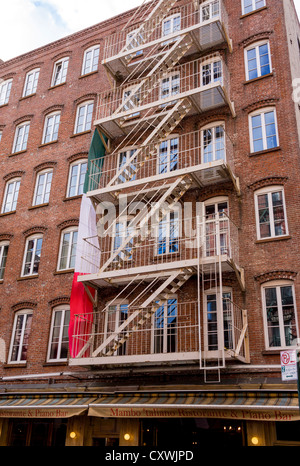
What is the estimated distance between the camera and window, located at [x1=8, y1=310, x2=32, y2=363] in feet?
58.9

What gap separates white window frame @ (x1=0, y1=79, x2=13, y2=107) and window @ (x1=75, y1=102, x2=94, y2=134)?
19.1 feet

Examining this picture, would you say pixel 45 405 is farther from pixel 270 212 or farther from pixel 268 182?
pixel 268 182

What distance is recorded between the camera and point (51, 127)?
22.3 m

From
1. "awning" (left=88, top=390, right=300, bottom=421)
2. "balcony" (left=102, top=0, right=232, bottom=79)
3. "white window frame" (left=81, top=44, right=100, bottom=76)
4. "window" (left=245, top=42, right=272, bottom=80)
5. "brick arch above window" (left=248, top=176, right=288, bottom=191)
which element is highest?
"white window frame" (left=81, top=44, right=100, bottom=76)

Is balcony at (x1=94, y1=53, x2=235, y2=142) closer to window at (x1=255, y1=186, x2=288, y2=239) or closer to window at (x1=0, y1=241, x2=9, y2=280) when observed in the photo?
window at (x1=255, y1=186, x2=288, y2=239)

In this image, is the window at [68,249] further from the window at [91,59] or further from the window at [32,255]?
the window at [91,59]

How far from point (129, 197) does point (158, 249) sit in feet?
7.70

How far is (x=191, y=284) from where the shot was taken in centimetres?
1524

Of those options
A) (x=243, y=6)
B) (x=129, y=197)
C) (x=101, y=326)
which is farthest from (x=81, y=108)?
(x=101, y=326)

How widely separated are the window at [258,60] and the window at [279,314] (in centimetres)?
813

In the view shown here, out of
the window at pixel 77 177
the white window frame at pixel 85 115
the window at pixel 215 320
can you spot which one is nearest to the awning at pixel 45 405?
the window at pixel 215 320

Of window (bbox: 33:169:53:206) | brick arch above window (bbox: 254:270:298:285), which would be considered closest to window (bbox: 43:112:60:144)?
window (bbox: 33:169:53:206)

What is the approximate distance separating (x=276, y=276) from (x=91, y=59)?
1493 centimetres
